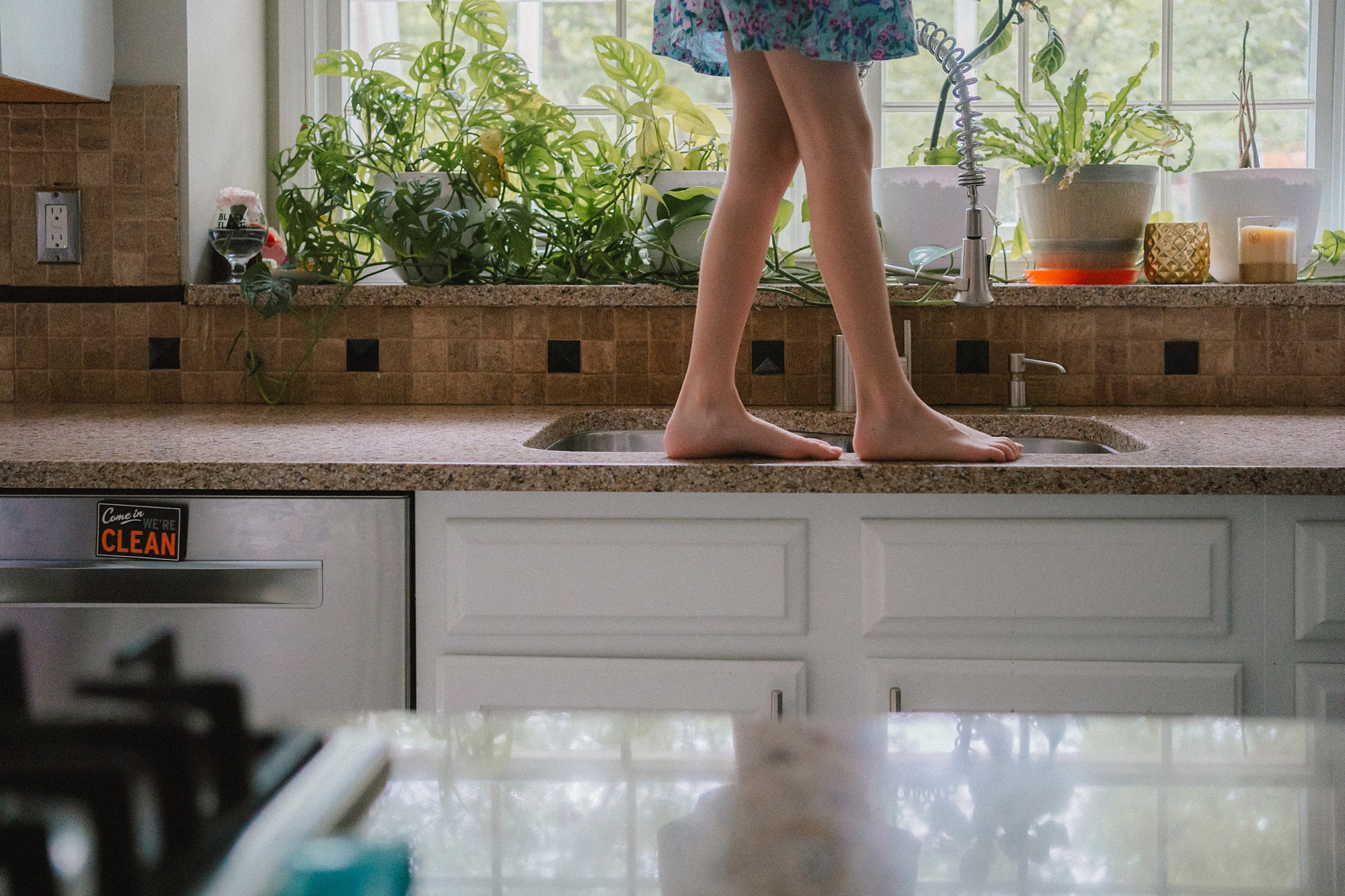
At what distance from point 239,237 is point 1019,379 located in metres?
1.26

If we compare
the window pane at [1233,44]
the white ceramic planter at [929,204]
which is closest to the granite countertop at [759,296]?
the white ceramic planter at [929,204]

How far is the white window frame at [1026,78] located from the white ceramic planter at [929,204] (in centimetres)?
25

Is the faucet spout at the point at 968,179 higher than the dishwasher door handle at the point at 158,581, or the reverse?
the faucet spout at the point at 968,179

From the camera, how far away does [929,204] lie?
6.37 ft

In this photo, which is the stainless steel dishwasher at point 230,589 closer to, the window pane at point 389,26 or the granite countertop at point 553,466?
the granite countertop at point 553,466

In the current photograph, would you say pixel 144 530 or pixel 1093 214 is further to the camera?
pixel 1093 214

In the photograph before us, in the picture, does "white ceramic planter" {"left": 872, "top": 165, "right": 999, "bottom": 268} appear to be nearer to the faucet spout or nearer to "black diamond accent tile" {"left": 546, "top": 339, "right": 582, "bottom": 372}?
the faucet spout

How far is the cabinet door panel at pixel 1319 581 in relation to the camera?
1.18 meters

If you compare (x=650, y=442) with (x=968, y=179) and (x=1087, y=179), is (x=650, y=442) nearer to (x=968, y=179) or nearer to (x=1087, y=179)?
(x=968, y=179)

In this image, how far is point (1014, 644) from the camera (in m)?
1.21

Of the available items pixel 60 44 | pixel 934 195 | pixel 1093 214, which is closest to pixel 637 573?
pixel 934 195

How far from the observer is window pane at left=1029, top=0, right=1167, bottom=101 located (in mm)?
2166

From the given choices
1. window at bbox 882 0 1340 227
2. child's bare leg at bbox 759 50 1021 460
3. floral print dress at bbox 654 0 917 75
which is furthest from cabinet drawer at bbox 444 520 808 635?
window at bbox 882 0 1340 227

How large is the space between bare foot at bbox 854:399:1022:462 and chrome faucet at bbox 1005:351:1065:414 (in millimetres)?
599
